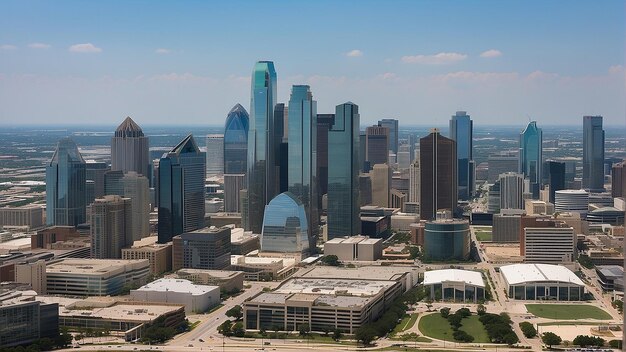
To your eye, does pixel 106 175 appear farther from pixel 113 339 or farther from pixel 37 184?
pixel 113 339

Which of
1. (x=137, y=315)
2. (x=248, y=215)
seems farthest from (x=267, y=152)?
(x=137, y=315)

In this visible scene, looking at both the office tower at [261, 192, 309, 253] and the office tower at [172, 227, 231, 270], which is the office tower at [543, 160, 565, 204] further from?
the office tower at [172, 227, 231, 270]

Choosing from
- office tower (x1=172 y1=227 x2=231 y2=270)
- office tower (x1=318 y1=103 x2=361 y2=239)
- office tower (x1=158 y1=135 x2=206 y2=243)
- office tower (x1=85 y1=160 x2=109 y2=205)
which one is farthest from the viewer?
office tower (x1=85 y1=160 x2=109 y2=205)

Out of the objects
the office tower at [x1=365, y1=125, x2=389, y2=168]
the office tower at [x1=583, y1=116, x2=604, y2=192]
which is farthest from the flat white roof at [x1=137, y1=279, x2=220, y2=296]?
the office tower at [x1=365, y1=125, x2=389, y2=168]

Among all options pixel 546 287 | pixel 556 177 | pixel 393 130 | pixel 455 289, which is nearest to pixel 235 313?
pixel 455 289

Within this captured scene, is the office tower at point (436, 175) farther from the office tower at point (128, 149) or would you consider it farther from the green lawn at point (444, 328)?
the green lawn at point (444, 328)

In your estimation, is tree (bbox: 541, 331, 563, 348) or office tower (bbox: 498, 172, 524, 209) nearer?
tree (bbox: 541, 331, 563, 348)
